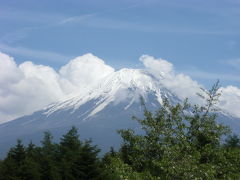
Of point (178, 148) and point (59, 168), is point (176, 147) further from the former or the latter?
point (59, 168)

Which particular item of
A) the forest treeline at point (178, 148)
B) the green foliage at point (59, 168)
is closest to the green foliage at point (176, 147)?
the forest treeline at point (178, 148)

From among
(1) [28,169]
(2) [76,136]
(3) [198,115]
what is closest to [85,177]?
(1) [28,169]

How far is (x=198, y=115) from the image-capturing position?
20.7 meters

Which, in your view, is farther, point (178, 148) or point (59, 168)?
point (59, 168)

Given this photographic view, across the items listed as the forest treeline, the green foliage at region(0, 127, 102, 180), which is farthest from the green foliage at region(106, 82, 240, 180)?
the green foliage at region(0, 127, 102, 180)

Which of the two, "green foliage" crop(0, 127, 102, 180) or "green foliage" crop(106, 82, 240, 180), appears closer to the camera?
"green foliage" crop(106, 82, 240, 180)

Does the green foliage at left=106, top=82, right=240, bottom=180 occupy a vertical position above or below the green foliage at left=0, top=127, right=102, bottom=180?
below

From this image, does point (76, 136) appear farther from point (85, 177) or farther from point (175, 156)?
point (175, 156)

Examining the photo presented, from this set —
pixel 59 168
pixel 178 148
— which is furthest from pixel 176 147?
pixel 59 168

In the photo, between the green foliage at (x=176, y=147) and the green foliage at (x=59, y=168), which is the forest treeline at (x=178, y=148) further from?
the green foliage at (x=59, y=168)

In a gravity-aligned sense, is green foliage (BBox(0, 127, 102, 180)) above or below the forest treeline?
above

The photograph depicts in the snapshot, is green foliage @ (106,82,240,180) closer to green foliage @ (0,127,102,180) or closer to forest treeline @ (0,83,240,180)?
forest treeline @ (0,83,240,180)

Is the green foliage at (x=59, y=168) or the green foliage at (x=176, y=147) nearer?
the green foliage at (x=176, y=147)

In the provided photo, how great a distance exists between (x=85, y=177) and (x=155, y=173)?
3184cm
